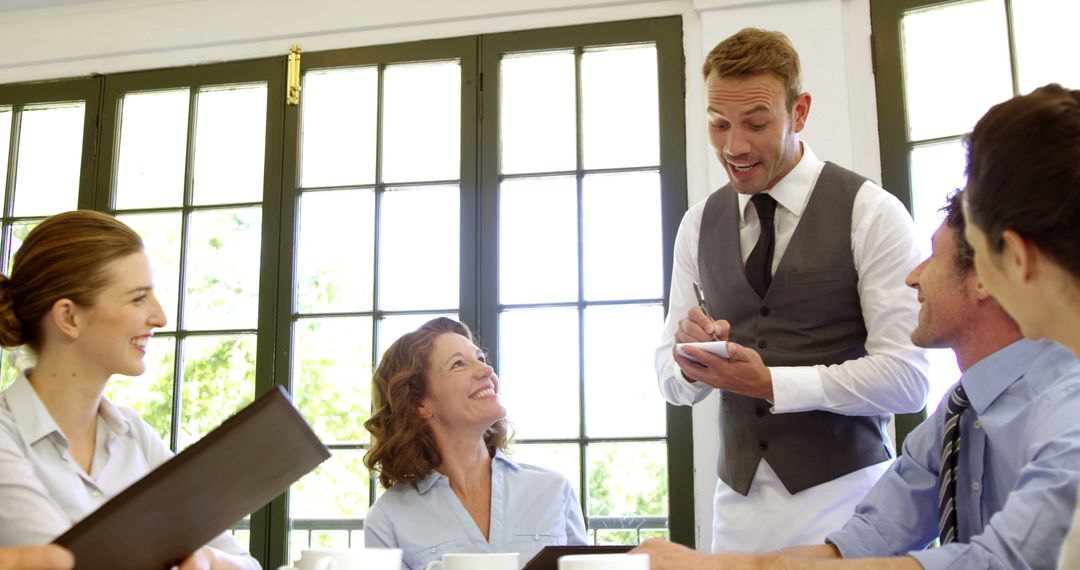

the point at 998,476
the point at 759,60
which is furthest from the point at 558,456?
the point at 998,476

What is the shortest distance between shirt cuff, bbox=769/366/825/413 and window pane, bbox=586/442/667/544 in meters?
1.26

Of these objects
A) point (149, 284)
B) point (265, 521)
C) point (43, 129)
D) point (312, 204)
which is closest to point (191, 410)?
point (265, 521)

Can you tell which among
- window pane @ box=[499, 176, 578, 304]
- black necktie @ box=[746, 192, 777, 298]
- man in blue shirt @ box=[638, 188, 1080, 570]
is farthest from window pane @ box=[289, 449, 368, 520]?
man in blue shirt @ box=[638, 188, 1080, 570]

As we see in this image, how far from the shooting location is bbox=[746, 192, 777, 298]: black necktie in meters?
2.18

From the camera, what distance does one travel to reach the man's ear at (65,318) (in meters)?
1.88

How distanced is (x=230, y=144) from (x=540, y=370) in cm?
137

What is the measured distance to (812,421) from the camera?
2074 mm

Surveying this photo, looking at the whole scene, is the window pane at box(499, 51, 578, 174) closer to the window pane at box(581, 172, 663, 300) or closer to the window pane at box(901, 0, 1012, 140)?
the window pane at box(581, 172, 663, 300)

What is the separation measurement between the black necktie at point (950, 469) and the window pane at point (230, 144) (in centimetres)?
261

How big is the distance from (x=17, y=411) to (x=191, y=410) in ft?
5.85

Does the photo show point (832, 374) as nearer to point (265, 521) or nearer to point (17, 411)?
point (17, 411)

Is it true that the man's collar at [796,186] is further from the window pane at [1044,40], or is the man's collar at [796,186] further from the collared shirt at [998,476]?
the window pane at [1044,40]

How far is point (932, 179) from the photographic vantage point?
10.0ft

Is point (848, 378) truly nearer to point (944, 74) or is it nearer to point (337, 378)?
point (944, 74)
